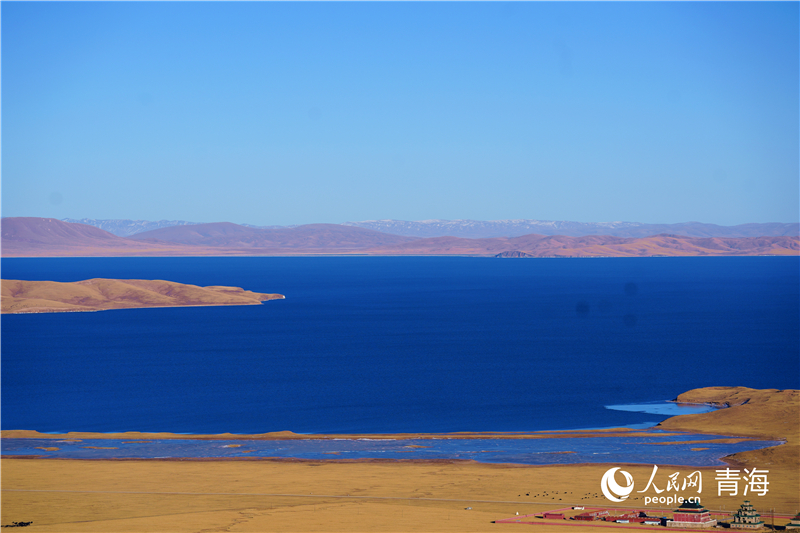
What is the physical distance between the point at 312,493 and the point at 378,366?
154ft

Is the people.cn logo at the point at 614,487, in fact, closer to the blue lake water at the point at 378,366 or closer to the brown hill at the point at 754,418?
the brown hill at the point at 754,418

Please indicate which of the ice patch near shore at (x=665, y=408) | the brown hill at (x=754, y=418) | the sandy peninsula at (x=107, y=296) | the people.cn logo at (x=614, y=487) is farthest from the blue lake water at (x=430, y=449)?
the sandy peninsula at (x=107, y=296)

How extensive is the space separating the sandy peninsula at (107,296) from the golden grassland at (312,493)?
117 m

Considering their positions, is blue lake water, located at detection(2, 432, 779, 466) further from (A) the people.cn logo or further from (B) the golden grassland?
(A) the people.cn logo

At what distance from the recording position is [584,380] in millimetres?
80938

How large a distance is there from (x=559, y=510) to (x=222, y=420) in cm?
3433

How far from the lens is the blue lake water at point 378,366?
66375mm

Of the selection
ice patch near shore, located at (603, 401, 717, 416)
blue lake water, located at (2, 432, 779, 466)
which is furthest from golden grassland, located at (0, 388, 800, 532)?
ice patch near shore, located at (603, 401, 717, 416)

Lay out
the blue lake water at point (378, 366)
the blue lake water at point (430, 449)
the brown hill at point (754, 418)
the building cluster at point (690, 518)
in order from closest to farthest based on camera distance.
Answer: the building cluster at point (690, 518) < the blue lake water at point (430, 449) < the brown hill at point (754, 418) < the blue lake water at point (378, 366)

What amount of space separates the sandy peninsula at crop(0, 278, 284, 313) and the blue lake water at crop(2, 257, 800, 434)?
790 cm

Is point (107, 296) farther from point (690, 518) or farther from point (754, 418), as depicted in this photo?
point (690, 518)

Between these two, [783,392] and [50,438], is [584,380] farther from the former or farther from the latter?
[50,438]

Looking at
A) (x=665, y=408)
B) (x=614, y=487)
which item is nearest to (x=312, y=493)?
(x=614, y=487)

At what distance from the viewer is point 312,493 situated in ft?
141
